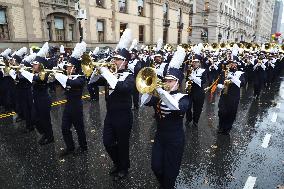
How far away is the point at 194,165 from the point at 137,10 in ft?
95.5

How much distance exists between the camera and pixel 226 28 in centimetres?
6625

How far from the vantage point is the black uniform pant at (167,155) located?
410 cm

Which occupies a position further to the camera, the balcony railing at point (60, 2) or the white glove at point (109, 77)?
the balcony railing at point (60, 2)

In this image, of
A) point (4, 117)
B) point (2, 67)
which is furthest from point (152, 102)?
point (4, 117)

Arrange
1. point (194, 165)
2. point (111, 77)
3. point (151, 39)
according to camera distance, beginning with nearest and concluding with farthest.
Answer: point (111, 77) < point (194, 165) < point (151, 39)

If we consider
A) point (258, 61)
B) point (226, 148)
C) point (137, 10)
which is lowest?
point (226, 148)

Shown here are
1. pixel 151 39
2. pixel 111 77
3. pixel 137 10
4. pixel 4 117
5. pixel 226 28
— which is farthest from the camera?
pixel 226 28

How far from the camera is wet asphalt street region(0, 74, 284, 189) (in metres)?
5.10

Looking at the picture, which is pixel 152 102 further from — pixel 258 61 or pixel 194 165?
pixel 258 61

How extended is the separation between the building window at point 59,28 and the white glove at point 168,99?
21.6 metres

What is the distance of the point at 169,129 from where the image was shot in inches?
161

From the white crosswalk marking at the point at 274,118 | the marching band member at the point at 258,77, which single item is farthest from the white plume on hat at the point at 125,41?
the marching band member at the point at 258,77

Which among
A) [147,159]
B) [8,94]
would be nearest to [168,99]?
[147,159]

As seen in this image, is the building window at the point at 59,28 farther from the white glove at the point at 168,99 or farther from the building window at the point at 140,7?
the white glove at the point at 168,99
